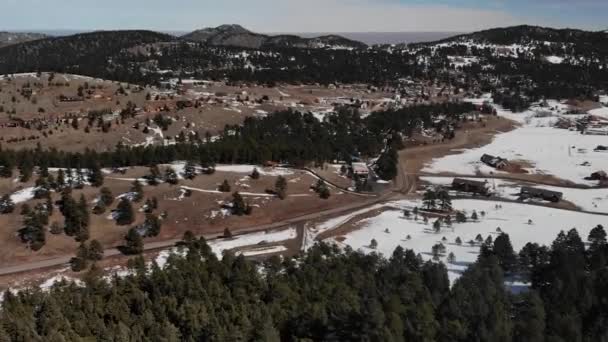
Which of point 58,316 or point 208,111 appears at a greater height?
point 208,111

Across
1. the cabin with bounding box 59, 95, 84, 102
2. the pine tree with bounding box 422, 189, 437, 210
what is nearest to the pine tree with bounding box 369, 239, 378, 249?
the pine tree with bounding box 422, 189, 437, 210

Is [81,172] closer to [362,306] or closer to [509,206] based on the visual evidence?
[362,306]

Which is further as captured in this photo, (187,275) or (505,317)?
(187,275)

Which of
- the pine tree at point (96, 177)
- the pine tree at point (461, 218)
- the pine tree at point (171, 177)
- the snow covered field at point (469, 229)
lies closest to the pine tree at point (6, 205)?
the pine tree at point (96, 177)

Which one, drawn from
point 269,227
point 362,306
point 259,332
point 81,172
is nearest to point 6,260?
point 81,172

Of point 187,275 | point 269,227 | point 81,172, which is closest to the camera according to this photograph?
point 187,275

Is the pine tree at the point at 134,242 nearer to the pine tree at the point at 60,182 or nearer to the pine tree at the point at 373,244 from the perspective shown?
the pine tree at the point at 60,182

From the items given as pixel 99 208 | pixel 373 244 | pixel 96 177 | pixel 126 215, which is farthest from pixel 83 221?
pixel 373 244
